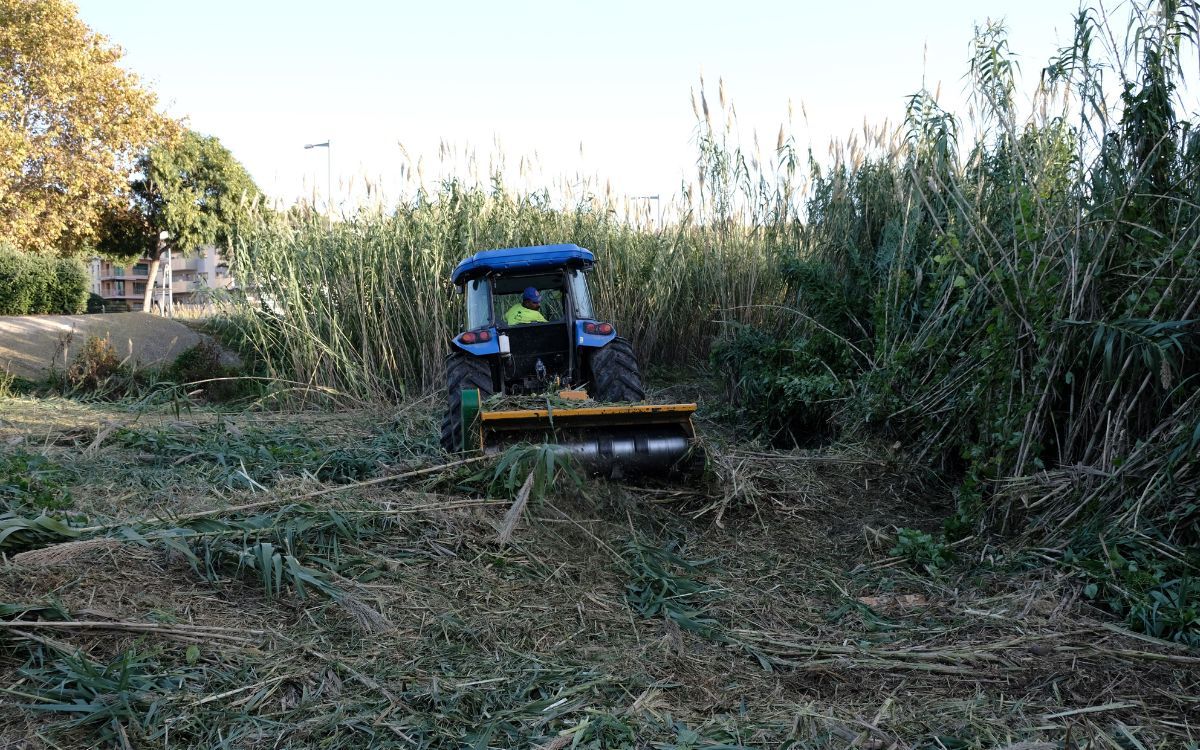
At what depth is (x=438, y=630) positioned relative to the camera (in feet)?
9.55

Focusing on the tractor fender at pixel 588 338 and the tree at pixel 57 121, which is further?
the tree at pixel 57 121

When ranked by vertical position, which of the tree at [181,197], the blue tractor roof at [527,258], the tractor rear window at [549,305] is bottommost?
the tractor rear window at [549,305]

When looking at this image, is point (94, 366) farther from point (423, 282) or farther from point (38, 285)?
point (38, 285)

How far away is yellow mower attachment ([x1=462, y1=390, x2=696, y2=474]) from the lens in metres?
4.40

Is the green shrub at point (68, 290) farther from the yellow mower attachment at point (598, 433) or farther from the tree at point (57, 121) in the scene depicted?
the yellow mower attachment at point (598, 433)

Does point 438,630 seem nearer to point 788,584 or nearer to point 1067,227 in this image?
point 788,584

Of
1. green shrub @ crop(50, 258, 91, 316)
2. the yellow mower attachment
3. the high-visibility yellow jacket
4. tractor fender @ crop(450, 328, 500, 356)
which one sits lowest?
the yellow mower attachment

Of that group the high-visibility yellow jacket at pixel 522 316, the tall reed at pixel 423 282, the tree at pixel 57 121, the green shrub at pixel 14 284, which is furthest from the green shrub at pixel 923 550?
the tree at pixel 57 121

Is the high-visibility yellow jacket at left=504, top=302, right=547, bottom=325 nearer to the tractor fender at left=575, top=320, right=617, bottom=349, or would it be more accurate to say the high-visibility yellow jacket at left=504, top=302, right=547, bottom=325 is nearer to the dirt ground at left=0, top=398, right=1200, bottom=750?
the tractor fender at left=575, top=320, right=617, bottom=349

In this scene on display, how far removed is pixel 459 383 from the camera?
5.41 metres

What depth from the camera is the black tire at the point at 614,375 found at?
554cm

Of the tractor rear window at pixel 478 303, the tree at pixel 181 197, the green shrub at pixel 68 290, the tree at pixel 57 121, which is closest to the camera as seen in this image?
the tractor rear window at pixel 478 303

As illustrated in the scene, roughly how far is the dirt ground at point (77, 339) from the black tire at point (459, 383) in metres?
5.50

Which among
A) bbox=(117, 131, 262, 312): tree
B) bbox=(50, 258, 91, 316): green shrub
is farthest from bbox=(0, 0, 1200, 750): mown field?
bbox=(117, 131, 262, 312): tree
